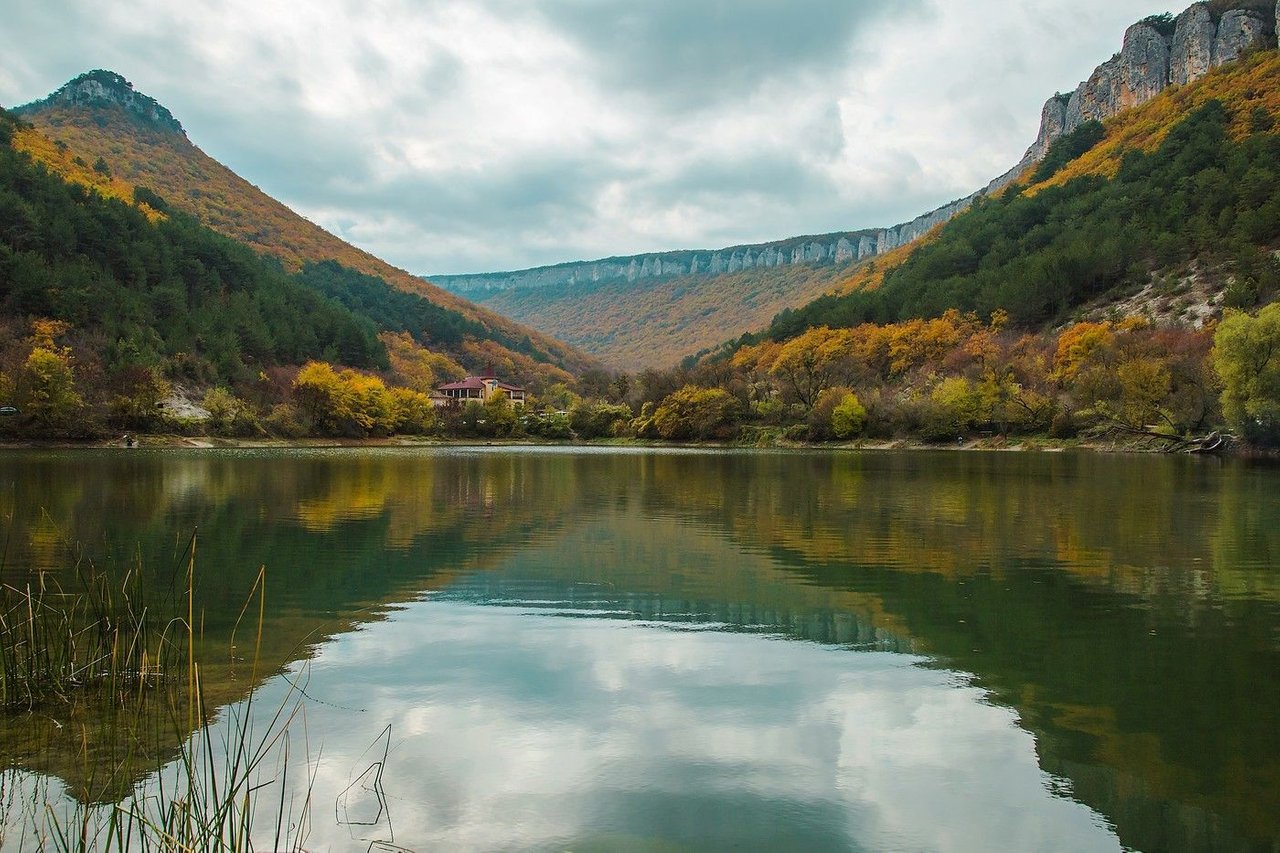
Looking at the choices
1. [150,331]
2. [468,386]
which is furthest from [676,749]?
[468,386]

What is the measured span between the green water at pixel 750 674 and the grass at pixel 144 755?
0.88ft

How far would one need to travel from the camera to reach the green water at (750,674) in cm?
629

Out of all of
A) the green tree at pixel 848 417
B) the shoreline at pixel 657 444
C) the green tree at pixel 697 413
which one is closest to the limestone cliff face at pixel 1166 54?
the shoreline at pixel 657 444

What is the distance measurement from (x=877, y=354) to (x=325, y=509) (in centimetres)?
10345

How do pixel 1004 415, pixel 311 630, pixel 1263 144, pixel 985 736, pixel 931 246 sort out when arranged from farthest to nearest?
pixel 931 246, pixel 1263 144, pixel 1004 415, pixel 311 630, pixel 985 736

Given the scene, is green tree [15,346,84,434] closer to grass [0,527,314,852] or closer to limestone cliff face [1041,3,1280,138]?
grass [0,527,314,852]

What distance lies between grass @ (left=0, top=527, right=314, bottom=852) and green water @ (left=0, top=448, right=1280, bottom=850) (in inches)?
10.6

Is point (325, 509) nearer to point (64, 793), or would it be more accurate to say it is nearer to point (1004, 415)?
point (64, 793)

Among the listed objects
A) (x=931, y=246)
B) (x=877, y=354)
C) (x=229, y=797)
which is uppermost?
(x=931, y=246)

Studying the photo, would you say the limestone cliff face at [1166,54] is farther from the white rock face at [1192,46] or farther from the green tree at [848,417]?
the green tree at [848,417]

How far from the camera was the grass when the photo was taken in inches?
211

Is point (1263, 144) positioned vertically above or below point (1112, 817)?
above

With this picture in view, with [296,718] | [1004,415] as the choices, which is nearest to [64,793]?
[296,718]

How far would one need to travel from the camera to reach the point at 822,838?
591 centimetres
